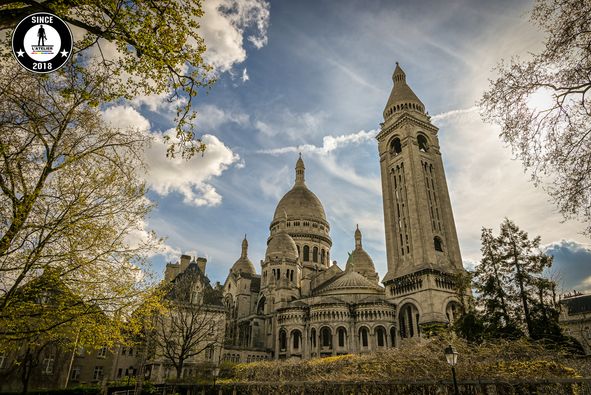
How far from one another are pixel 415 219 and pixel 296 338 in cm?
2355

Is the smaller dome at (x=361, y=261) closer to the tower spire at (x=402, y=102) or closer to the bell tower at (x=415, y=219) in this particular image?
the bell tower at (x=415, y=219)

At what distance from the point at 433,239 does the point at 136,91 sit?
4522 centimetres

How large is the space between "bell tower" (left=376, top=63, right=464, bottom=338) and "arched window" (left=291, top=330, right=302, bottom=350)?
13.8m

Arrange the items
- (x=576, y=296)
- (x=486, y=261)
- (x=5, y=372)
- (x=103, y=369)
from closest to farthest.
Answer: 1. (x=5, y=372)
2. (x=486, y=261)
3. (x=103, y=369)
4. (x=576, y=296)

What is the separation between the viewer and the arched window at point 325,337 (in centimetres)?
4638

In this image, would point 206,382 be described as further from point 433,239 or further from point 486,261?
point 433,239

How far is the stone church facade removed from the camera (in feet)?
144

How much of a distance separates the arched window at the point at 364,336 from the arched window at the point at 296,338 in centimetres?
873

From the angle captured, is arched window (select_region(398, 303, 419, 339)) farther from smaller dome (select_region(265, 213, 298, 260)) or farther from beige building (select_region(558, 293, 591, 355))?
beige building (select_region(558, 293, 591, 355))

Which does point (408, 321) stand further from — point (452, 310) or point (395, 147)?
point (395, 147)

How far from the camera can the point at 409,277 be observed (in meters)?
44.5

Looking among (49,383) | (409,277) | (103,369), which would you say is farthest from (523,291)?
(103,369)

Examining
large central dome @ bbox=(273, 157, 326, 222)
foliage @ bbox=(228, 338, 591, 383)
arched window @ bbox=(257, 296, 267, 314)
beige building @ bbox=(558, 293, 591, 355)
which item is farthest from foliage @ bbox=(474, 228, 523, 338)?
large central dome @ bbox=(273, 157, 326, 222)

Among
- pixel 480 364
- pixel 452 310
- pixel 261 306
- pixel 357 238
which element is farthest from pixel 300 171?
pixel 480 364
